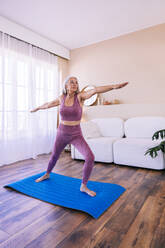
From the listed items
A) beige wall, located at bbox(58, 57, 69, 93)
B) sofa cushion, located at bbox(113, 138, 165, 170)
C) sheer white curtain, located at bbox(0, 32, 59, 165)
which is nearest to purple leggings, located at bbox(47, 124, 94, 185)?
sofa cushion, located at bbox(113, 138, 165, 170)

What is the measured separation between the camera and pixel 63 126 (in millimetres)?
1973

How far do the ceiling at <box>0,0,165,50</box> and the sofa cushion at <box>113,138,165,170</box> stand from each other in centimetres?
237

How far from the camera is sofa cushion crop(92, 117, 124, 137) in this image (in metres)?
3.54

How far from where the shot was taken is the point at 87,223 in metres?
1.30

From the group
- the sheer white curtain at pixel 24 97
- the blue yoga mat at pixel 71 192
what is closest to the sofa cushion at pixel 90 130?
the sheer white curtain at pixel 24 97

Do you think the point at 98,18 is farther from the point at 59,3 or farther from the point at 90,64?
the point at 90,64

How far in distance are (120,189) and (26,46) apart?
11.1 feet

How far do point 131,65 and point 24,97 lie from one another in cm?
253

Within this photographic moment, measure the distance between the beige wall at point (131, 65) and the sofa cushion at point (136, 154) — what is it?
4.22ft

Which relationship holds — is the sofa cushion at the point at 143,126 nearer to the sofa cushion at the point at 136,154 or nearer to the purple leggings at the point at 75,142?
the sofa cushion at the point at 136,154

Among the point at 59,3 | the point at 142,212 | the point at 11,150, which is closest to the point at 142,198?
the point at 142,212

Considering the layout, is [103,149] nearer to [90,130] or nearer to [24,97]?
[90,130]

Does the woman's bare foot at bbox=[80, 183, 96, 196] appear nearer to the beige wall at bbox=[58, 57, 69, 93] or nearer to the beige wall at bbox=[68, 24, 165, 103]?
the beige wall at bbox=[68, 24, 165, 103]

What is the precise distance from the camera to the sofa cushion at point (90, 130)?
337cm
